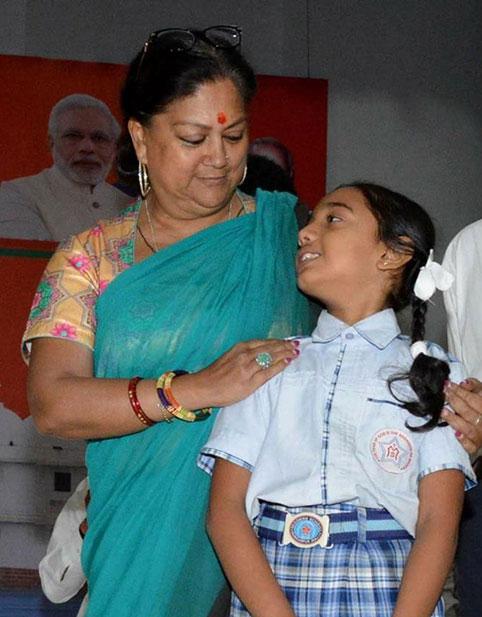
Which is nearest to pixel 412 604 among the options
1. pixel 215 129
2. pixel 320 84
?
pixel 215 129

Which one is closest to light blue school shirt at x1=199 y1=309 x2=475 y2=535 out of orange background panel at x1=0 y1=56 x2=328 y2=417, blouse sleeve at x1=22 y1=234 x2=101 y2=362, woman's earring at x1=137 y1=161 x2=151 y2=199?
blouse sleeve at x1=22 y1=234 x2=101 y2=362

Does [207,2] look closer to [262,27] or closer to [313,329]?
[262,27]

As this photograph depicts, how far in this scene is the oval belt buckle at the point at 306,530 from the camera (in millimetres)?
2076

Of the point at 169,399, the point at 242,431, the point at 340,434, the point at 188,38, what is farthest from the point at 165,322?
the point at 188,38

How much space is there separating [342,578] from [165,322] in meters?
0.57

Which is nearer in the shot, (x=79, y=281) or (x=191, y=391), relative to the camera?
(x=191, y=391)

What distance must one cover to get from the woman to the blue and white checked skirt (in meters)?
0.27

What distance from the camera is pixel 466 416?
2111 mm

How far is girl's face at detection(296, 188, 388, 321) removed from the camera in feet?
7.27

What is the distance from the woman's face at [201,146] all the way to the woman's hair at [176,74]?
16 millimetres

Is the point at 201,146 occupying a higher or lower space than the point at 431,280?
higher

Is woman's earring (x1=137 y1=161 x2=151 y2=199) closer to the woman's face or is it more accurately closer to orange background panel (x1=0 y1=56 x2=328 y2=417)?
the woman's face

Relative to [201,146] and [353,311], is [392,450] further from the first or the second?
[201,146]

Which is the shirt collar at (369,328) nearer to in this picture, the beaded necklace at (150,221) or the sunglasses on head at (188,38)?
the beaded necklace at (150,221)
